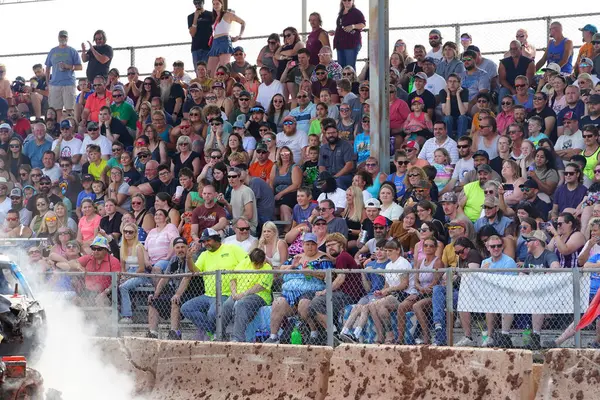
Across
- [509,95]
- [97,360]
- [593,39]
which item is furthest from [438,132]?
[97,360]

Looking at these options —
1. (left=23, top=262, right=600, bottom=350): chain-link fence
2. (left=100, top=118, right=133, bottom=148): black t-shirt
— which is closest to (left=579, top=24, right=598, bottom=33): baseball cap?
(left=23, top=262, right=600, bottom=350): chain-link fence

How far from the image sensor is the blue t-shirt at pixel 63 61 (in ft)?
85.2

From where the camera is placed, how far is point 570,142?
56.4 feet

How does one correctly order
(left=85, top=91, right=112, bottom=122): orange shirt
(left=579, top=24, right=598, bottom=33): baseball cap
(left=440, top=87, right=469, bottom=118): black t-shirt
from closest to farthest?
(left=440, top=87, right=469, bottom=118): black t-shirt, (left=579, top=24, right=598, bottom=33): baseball cap, (left=85, top=91, right=112, bottom=122): orange shirt

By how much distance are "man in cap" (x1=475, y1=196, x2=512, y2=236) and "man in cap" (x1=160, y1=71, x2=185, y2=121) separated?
8.97 m

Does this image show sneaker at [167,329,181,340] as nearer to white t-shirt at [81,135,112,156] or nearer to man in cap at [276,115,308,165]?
man in cap at [276,115,308,165]

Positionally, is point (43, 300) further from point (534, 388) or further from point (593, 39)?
point (593, 39)

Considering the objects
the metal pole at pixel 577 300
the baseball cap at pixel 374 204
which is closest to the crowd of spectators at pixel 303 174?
the baseball cap at pixel 374 204

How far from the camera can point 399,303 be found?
1320cm

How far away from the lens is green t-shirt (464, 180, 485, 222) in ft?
53.9

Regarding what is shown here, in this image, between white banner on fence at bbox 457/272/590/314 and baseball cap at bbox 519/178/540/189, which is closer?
white banner on fence at bbox 457/272/590/314

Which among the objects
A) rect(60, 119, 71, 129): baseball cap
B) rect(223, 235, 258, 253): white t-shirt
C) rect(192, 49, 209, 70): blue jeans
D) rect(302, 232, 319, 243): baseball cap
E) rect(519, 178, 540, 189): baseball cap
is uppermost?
rect(192, 49, 209, 70): blue jeans

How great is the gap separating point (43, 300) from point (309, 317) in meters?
3.72

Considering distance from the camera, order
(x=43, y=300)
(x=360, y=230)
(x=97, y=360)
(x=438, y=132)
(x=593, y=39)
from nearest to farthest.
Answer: (x=97, y=360)
(x=43, y=300)
(x=360, y=230)
(x=438, y=132)
(x=593, y=39)
